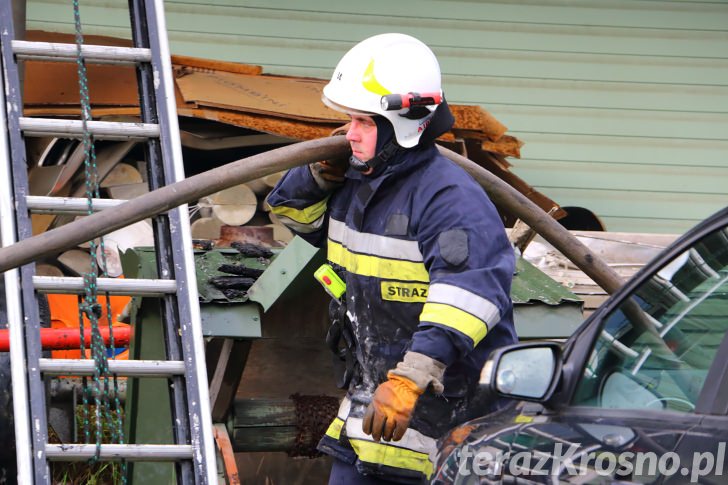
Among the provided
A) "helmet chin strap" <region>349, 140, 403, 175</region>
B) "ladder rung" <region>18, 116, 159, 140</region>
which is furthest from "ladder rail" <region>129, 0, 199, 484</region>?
"helmet chin strap" <region>349, 140, 403, 175</region>

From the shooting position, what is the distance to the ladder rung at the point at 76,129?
4.45m

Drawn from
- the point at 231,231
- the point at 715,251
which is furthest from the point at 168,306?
the point at 231,231

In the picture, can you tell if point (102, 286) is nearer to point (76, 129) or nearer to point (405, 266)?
point (76, 129)

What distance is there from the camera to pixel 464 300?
3568mm

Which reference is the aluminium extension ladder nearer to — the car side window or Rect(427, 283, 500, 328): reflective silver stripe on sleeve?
Rect(427, 283, 500, 328): reflective silver stripe on sleeve

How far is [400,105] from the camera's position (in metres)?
3.84

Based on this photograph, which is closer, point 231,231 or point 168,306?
point 168,306

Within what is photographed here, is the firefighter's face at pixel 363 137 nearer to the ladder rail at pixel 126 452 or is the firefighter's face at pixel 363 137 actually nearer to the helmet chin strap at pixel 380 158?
the helmet chin strap at pixel 380 158

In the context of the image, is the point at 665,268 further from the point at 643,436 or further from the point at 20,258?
the point at 20,258

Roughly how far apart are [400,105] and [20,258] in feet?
4.40

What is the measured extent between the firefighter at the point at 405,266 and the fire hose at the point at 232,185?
0.21m

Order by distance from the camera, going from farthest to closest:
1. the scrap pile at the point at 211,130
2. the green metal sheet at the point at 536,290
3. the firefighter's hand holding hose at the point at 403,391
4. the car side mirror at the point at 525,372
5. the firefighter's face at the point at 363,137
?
the scrap pile at the point at 211,130 → the green metal sheet at the point at 536,290 → the firefighter's face at the point at 363,137 → the firefighter's hand holding hose at the point at 403,391 → the car side mirror at the point at 525,372

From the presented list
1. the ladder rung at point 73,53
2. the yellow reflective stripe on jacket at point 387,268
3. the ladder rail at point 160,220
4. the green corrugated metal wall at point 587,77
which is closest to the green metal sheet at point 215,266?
the ladder rail at point 160,220

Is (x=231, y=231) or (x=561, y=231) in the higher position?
(x=231, y=231)
